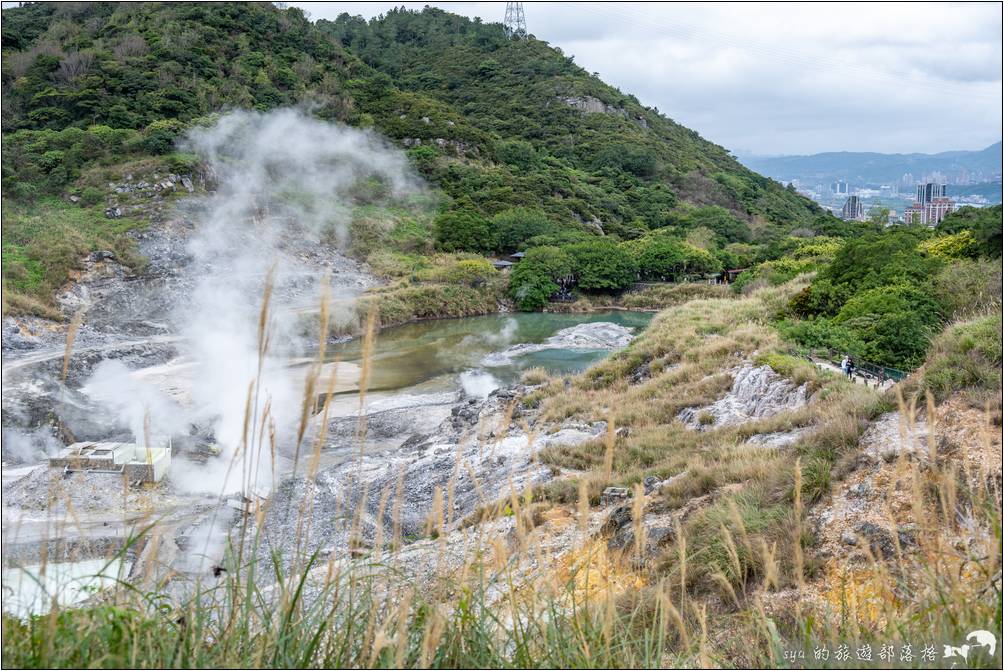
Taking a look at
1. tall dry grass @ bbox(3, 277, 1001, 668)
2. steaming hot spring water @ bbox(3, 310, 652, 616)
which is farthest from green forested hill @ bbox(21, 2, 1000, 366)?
tall dry grass @ bbox(3, 277, 1001, 668)

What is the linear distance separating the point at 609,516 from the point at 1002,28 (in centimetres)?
412

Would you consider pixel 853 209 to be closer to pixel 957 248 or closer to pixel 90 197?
pixel 957 248

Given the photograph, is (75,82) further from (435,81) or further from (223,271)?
(435,81)

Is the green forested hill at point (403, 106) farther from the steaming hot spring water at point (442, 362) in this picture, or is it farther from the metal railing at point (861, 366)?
the metal railing at point (861, 366)

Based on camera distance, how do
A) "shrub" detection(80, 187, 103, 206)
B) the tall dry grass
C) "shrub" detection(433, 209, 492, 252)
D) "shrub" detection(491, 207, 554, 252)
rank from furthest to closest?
1. "shrub" detection(491, 207, 554, 252)
2. "shrub" detection(433, 209, 492, 252)
3. "shrub" detection(80, 187, 103, 206)
4. the tall dry grass

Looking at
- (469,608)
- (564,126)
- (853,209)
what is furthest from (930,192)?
(469,608)

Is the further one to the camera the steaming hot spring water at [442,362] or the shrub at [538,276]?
the shrub at [538,276]

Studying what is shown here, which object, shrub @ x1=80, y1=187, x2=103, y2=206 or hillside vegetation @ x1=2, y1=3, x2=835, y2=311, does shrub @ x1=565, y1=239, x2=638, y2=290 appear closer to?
hillside vegetation @ x1=2, y1=3, x2=835, y2=311

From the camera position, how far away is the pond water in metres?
20.6

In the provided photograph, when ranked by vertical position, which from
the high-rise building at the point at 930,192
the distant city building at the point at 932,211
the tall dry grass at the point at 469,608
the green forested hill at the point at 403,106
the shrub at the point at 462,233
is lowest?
the tall dry grass at the point at 469,608

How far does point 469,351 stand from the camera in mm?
25281

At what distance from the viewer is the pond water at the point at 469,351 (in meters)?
20.6

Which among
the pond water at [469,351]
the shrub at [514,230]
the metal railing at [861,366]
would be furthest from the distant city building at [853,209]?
the metal railing at [861,366]

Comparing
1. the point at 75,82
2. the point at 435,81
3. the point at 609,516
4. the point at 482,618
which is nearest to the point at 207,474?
the point at 609,516
